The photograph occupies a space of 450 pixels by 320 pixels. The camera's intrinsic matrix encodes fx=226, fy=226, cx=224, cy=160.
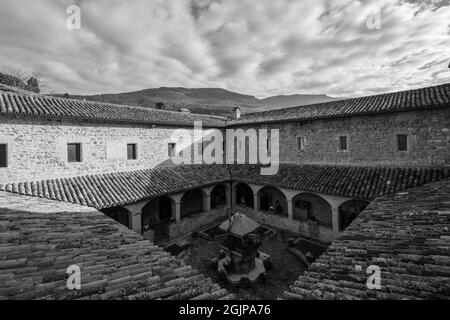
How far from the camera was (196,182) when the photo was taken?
13617 millimetres

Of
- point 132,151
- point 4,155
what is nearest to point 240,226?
point 132,151

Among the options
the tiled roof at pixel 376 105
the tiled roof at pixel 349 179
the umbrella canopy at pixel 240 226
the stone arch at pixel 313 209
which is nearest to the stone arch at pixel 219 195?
the tiled roof at pixel 349 179

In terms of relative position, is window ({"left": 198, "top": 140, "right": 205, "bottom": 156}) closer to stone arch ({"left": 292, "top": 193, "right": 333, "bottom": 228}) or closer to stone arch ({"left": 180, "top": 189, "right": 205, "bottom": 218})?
stone arch ({"left": 180, "top": 189, "right": 205, "bottom": 218})

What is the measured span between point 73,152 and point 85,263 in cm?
858

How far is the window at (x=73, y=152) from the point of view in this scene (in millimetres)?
10664

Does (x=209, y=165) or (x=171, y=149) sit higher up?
(x=171, y=149)

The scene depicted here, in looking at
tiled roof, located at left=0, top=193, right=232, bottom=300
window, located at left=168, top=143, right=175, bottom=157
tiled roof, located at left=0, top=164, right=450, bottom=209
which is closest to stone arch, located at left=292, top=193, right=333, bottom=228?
tiled roof, located at left=0, top=164, right=450, bottom=209

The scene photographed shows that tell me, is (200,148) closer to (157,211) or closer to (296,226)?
(157,211)

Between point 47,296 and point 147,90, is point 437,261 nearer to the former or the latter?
point 47,296

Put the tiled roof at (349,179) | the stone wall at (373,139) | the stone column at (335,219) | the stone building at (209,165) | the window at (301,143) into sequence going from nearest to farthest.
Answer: the stone building at (209,165) → the tiled roof at (349,179) → the stone wall at (373,139) → the stone column at (335,219) → the window at (301,143)

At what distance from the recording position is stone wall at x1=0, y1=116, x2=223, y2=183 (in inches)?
358

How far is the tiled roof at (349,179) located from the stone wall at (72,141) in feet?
20.9

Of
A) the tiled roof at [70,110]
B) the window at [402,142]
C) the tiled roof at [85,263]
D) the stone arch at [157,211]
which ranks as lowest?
the stone arch at [157,211]

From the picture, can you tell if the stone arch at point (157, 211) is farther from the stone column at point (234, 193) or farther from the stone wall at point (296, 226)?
the stone wall at point (296, 226)
